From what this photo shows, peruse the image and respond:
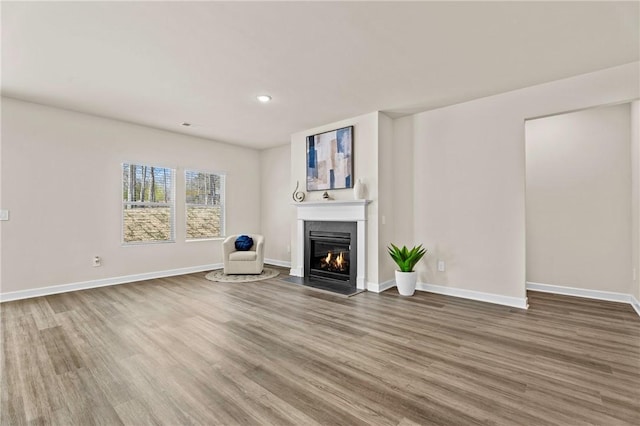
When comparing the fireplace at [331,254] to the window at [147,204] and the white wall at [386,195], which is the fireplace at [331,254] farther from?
the window at [147,204]

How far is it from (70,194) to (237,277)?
2.71 m

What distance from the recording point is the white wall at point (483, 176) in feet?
10.6

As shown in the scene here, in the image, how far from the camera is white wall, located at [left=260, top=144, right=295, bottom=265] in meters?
6.32

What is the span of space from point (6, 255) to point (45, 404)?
327cm

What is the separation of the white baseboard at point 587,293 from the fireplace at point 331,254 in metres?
2.63

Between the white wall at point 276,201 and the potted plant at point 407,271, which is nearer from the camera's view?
the potted plant at point 407,271

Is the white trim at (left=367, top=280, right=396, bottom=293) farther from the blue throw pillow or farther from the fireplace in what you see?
the blue throw pillow

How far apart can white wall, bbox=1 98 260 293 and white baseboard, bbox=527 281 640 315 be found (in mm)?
5850

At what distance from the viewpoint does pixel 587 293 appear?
389 centimetres

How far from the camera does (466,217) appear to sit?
3.91 metres

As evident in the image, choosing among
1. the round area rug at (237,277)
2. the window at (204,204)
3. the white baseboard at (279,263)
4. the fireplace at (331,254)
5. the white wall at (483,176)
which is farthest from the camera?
the white baseboard at (279,263)

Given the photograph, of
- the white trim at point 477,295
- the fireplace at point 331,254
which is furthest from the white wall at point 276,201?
the white trim at point 477,295

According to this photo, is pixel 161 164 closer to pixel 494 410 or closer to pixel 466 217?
pixel 466 217

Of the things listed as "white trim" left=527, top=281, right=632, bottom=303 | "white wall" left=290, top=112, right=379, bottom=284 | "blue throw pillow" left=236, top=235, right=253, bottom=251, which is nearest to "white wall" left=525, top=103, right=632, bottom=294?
"white trim" left=527, top=281, right=632, bottom=303
